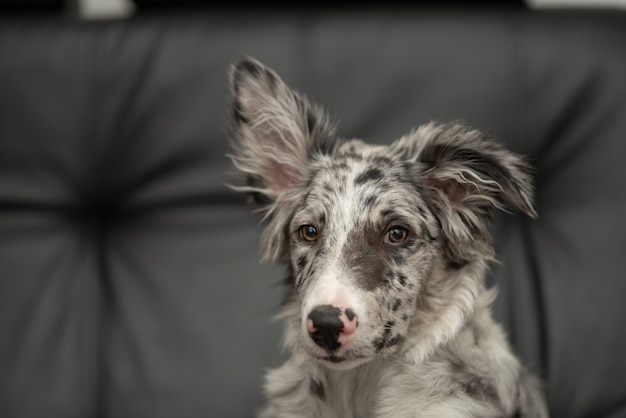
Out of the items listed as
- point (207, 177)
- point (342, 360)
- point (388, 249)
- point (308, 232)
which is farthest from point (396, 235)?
point (207, 177)

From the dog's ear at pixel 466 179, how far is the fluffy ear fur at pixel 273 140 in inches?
9.1

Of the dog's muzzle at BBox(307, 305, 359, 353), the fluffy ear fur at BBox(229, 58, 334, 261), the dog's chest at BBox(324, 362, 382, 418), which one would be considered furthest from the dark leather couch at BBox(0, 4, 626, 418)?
the dog's muzzle at BBox(307, 305, 359, 353)

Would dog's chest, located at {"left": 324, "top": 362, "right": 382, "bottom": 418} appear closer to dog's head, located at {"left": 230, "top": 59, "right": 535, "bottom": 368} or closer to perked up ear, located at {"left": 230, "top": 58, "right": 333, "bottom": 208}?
dog's head, located at {"left": 230, "top": 59, "right": 535, "bottom": 368}

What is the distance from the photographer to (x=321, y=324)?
1486mm

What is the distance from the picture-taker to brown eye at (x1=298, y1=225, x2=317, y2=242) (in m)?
1.74

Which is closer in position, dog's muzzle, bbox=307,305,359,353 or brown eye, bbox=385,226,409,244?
dog's muzzle, bbox=307,305,359,353

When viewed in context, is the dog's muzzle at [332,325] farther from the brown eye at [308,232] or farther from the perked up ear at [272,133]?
the perked up ear at [272,133]

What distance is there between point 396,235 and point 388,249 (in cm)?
4

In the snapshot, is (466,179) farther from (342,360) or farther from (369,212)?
(342,360)

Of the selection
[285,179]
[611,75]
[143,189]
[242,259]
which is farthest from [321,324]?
[611,75]

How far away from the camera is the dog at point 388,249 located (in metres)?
1.67

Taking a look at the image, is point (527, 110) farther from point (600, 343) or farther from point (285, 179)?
point (285, 179)

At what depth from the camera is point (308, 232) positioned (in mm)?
1749

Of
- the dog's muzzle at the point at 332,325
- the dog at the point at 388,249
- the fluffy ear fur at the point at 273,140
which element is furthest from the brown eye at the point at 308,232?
the dog's muzzle at the point at 332,325
